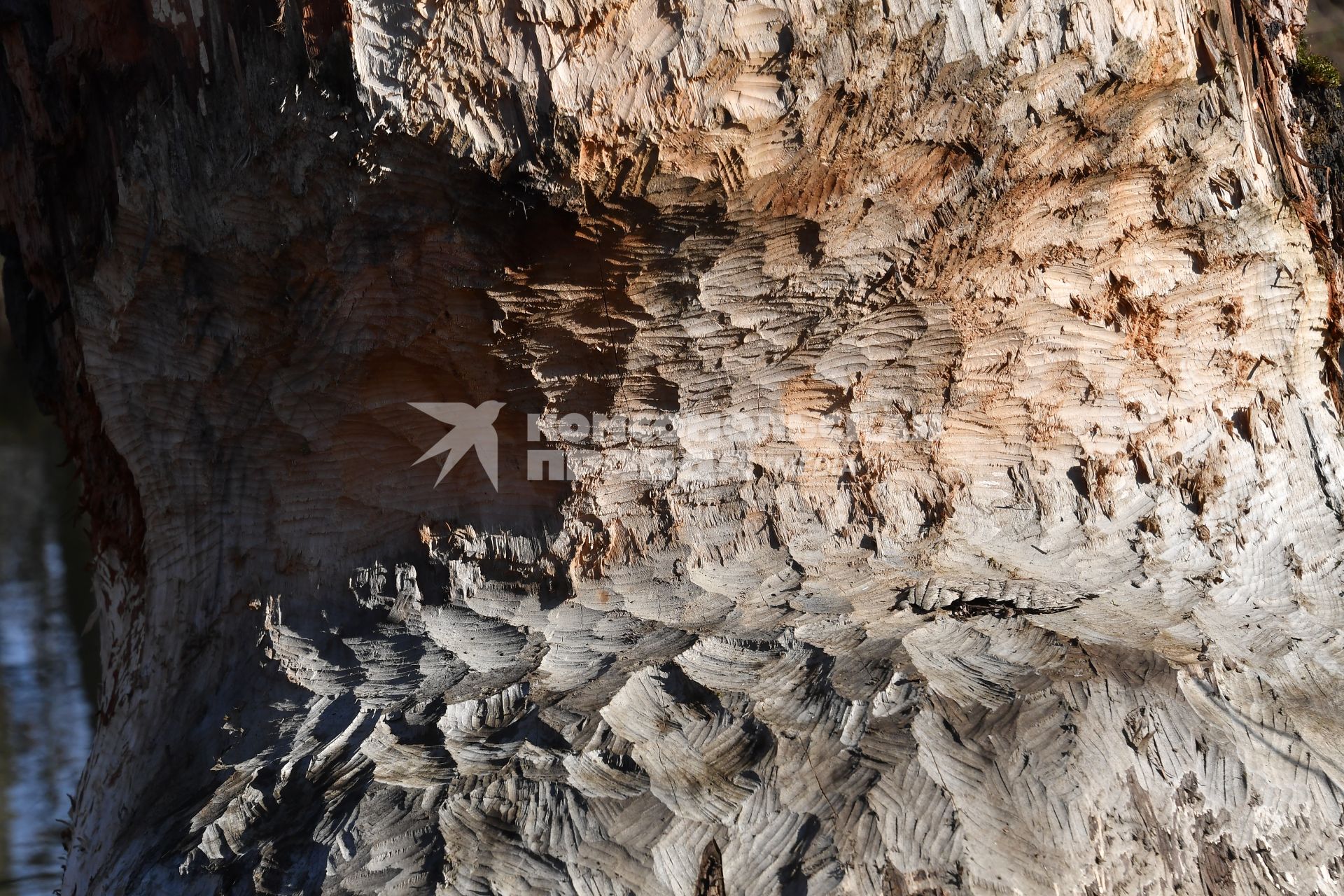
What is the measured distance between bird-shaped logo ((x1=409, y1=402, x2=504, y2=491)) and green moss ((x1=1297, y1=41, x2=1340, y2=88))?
1792 mm

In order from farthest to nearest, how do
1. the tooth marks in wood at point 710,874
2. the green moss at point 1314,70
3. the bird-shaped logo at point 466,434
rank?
the green moss at point 1314,70
the bird-shaped logo at point 466,434
the tooth marks in wood at point 710,874

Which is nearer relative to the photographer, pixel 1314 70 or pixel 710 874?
pixel 710 874

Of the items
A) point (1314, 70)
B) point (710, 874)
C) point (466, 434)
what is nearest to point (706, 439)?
point (466, 434)

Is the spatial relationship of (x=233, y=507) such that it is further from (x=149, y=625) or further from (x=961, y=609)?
(x=961, y=609)

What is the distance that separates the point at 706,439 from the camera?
67.2 inches

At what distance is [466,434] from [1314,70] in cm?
190

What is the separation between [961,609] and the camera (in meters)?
1.53

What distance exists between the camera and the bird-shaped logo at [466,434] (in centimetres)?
170

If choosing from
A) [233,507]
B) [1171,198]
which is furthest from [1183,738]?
[233,507]

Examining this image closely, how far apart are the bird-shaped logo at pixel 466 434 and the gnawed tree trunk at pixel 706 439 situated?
0.03m

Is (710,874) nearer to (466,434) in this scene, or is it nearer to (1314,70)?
(466,434)

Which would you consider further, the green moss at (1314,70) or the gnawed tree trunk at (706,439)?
the green moss at (1314,70)

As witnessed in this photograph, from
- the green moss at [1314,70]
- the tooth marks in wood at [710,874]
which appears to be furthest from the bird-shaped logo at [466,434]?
the green moss at [1314,70]

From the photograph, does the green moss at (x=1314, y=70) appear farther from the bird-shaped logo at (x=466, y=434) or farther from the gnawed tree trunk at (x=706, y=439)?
the bird-shaped logo at (x=466, y=434)
